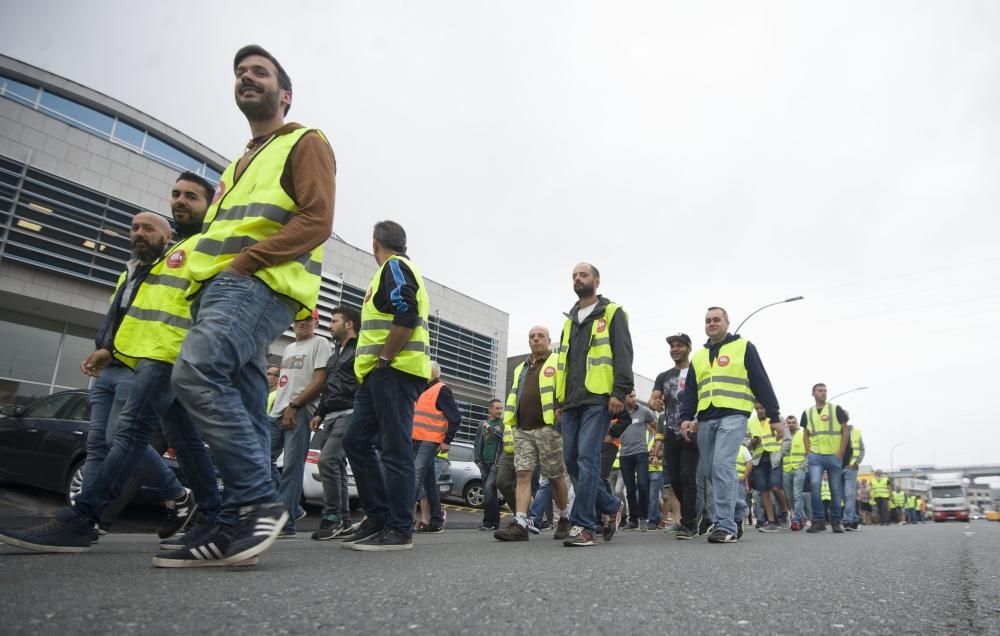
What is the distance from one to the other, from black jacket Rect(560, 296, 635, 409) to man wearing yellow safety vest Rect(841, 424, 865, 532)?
25.8 feet

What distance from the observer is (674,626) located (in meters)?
1.50

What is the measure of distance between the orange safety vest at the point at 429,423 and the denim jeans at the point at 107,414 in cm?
299

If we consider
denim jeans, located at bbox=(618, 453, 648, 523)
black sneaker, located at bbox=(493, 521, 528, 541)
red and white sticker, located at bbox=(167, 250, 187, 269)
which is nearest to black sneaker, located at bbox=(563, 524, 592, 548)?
black sneaker, located at bbox=(493, 521, 528, 541)

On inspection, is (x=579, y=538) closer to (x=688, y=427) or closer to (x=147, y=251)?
(x=688, y=427)

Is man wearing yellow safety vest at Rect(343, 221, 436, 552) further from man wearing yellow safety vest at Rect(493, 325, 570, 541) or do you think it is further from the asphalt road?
man wearing yellow safety vest at Rect(493, 325, 570, 541)

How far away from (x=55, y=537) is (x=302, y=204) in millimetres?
1836

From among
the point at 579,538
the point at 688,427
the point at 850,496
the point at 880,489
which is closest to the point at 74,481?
the point at 579,538

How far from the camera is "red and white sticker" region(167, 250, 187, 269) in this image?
3.44 metres

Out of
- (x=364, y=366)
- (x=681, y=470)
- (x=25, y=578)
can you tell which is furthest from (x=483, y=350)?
(x=25, y=578)

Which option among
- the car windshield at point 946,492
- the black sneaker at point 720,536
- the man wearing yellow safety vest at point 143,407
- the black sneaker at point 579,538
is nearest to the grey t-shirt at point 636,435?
the black sneaker at point 720,536

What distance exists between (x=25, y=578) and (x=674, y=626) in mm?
1890

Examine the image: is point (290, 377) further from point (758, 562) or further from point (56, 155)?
point (56, 155)

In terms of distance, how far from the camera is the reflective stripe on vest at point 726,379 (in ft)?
18.2

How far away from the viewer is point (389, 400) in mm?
3766
